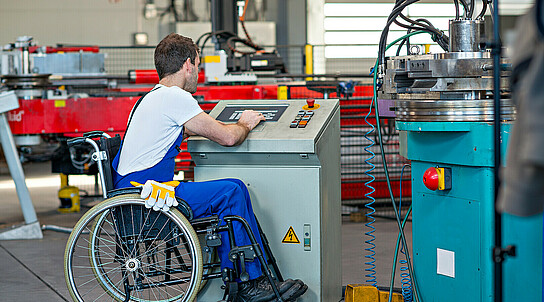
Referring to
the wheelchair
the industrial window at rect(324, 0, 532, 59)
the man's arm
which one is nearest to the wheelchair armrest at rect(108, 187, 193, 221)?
the wheelchair

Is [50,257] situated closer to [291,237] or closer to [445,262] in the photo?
[291,237]

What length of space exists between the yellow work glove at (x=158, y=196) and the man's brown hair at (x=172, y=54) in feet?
1.82

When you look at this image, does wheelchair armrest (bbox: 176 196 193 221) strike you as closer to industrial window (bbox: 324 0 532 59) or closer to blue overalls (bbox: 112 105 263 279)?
blue overalls (bbox: 112 105 263 279)

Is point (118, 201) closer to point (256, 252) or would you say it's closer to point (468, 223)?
point (256, 252)

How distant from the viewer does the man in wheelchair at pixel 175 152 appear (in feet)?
8.15

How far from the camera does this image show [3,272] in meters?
3.89

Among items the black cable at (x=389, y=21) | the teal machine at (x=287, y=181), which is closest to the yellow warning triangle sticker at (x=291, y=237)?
the teal machine at (x=287, y=181)

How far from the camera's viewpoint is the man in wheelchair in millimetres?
2484

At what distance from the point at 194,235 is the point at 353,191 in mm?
3386

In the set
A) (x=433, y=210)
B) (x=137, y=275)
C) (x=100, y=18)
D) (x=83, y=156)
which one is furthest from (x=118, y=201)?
(x=100, y=18)

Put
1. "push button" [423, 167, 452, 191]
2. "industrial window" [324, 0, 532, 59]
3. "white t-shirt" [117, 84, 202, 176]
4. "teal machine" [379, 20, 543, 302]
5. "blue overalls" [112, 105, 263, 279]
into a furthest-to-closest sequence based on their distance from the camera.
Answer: "industrial window" [324, 0, 532, 59] → "white t-shirt" [117, 84, 202, 176] → "blue overalls" [112, 105, 263, 279] → "push button" [423, 167, 452, 191] → "teal machine" [379, 20, 543, 302]

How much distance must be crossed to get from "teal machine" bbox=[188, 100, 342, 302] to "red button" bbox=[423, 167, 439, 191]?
0.42 metres

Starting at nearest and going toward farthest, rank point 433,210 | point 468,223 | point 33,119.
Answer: point 468,223 → point 433,210 → point 33,119

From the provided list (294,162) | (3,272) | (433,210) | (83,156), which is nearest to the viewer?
(433,210)
